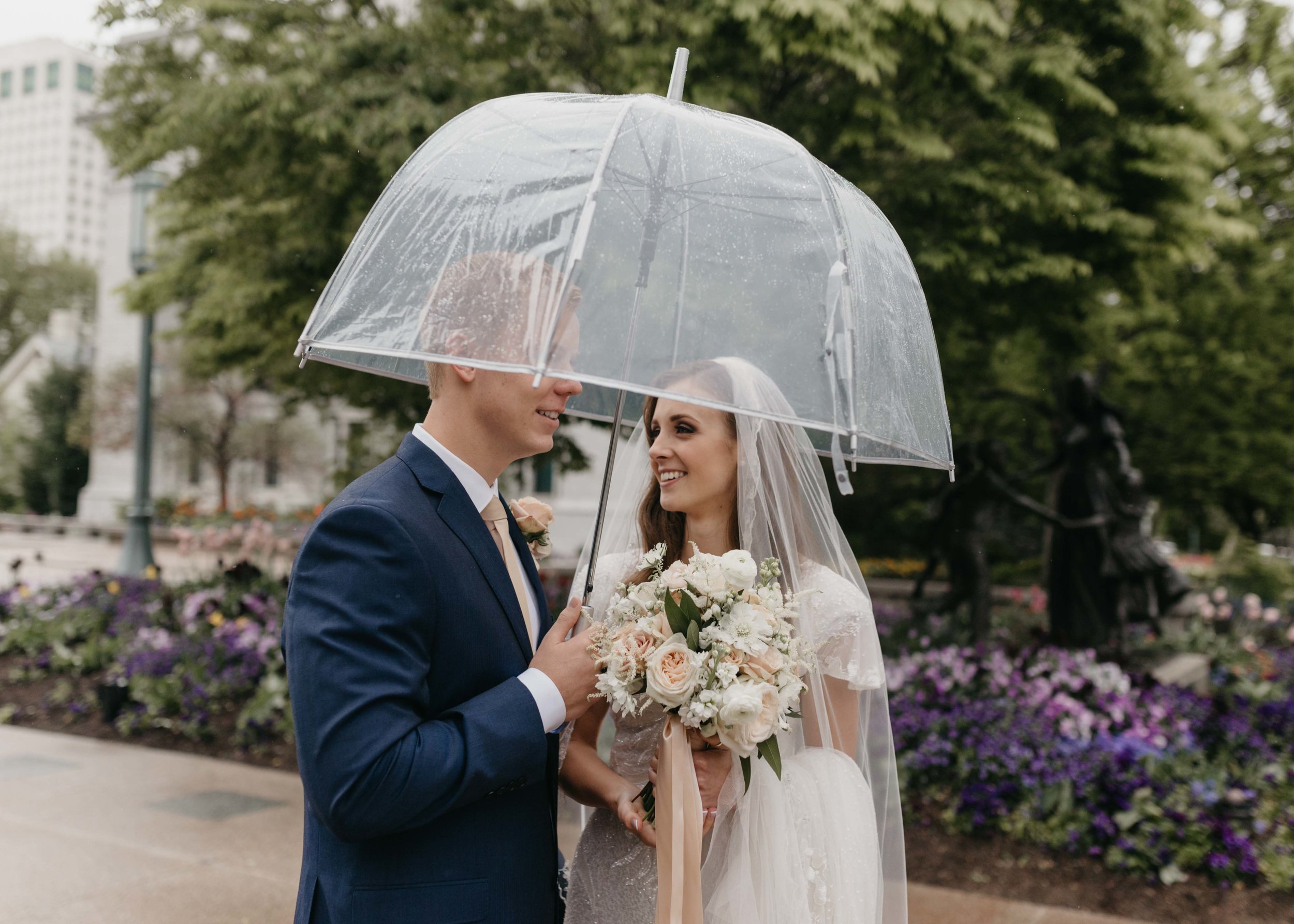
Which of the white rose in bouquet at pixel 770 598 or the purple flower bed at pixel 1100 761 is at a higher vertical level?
the white rose in bouquet at pixel 770 598

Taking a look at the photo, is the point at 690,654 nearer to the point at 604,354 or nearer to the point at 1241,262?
the point at 604,354

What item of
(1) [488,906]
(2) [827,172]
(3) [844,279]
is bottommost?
(1) [488,906]

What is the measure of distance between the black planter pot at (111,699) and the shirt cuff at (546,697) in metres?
7.72

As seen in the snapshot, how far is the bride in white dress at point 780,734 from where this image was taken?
2.44 metres

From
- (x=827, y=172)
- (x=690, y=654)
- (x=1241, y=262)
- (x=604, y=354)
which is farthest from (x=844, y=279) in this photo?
(x=1241, y=262)

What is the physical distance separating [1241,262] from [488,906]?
1324 cm

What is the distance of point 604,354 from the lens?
1.92 metres

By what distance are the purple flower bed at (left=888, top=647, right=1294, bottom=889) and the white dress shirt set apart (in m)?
4.50

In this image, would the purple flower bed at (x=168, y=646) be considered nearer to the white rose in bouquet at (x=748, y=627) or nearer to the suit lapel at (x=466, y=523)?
the suit lapel at (x=466, y=523)

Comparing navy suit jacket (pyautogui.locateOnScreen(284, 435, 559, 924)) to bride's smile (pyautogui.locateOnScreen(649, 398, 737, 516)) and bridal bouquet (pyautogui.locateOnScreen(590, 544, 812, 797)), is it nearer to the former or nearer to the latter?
bridal bouquet (pyautogui.locateOnScreen(590, 544, 812, 797))

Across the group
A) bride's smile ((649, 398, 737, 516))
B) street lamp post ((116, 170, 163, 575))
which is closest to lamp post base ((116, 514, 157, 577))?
street lamp post ((116, 170, 163, 575))

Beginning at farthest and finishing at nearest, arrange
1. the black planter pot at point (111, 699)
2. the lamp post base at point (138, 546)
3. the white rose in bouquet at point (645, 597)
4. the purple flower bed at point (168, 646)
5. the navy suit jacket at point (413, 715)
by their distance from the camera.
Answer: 1. the lamp post base at point (138, 546)
2. the black planter pot at point (111, 699)
3. the purple flower bed at point (168, 646)
4. the white rose in bouquet at point (645, 597)
5. the navy suit jacket at point (413, 715)

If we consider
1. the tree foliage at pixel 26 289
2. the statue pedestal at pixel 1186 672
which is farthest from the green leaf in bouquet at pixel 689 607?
the tree foliage at pixel 26 289

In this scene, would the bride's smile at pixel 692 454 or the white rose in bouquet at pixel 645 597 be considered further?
the bride's smile at pixel 692 454
